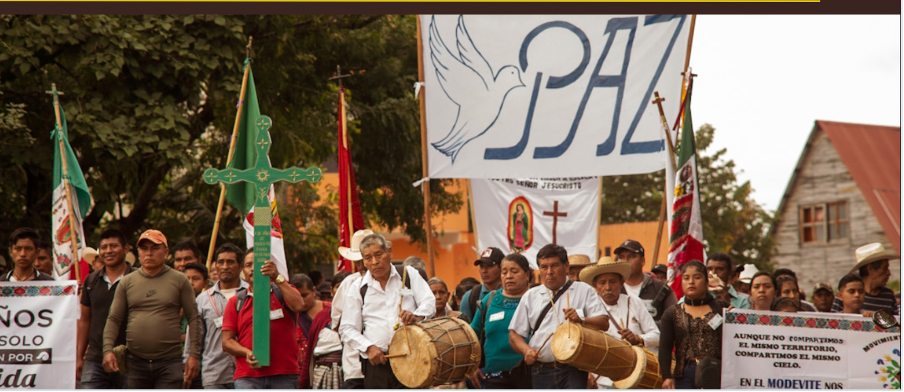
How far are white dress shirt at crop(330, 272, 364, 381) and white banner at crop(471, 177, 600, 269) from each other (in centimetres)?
417

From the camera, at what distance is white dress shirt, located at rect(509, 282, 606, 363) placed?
7934 mm

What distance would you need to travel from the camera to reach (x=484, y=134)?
1244 centimetres

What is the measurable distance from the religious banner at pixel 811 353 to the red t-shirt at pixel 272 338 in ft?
11.6

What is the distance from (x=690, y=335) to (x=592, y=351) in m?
0.99

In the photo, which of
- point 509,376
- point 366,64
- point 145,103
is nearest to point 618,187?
point 366,64

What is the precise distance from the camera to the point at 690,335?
8.08 metres

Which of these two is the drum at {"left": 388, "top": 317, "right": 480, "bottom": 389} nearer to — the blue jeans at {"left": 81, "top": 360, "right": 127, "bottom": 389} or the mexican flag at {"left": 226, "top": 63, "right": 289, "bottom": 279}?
the mexican flag at {"left": 226, "top": 63, "right": 289, "bottom": 279}

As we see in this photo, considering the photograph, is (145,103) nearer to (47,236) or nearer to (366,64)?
(47,236)

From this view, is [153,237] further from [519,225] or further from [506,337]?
[519,225]

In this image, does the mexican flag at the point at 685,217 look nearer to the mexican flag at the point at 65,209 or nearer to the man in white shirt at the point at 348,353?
the man in white shirt at the point at 348,353

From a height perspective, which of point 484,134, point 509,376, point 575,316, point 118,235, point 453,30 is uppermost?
point 453,30

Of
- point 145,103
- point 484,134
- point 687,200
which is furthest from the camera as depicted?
point 145,103

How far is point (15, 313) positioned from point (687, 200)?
6.84 metres

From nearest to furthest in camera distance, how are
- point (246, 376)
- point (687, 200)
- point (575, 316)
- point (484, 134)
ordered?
point (575, 316), point (246, 376), point (687, 200), point (484, 134)
